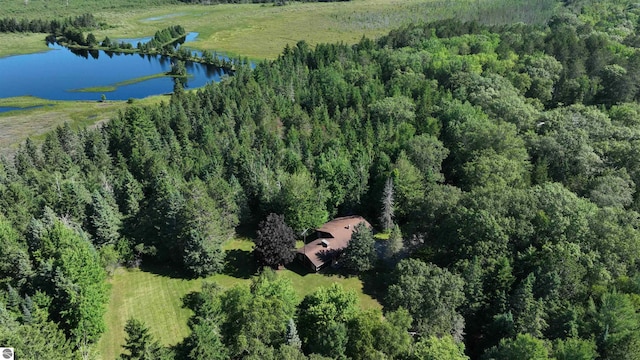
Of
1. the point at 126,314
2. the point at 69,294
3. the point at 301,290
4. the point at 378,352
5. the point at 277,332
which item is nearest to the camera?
the point at 378,352

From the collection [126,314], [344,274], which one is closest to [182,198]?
[126,314]

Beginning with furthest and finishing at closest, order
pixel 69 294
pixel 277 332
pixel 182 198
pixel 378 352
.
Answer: pixel 182 198 → pixel 69 294 → pixel 277 332 → pixel 378 352

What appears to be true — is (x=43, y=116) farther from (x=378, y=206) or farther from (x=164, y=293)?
(x=378, y=206)

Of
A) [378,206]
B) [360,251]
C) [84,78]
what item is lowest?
[360,251]

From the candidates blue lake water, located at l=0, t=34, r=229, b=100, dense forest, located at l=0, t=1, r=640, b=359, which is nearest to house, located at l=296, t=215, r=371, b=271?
dense forest, located at l=0, t=1, r=640, b=359

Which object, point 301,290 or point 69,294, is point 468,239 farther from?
point 69,294

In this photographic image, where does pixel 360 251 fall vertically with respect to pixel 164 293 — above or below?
above

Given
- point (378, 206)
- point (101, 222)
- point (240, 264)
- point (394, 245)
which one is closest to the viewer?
point (394, 245)

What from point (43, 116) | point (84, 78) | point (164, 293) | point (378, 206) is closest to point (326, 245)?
point (378, 206)
